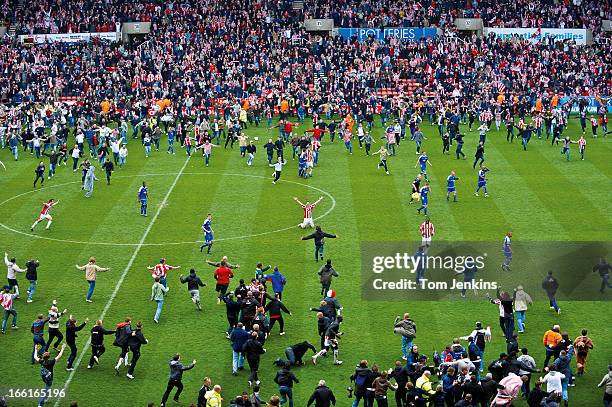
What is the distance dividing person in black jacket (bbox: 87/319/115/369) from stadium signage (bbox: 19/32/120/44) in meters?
52.9

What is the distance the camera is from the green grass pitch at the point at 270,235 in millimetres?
28625

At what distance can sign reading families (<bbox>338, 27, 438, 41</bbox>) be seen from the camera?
77938mm

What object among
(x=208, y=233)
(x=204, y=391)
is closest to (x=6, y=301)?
(x=204, y=391)

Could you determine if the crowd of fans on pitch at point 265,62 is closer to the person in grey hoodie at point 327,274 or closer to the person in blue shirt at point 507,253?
the person in blue shirt at point 507,253

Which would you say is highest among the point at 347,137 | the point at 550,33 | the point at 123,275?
the point at 550,33

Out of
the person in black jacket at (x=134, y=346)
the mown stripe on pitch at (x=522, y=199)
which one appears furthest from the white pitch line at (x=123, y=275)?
the mown stripe on pitch at (x=522, y=199)

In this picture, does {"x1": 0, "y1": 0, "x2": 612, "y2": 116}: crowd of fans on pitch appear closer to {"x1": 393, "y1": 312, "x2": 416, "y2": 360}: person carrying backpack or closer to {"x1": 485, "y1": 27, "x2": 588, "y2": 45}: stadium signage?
{"x1": 485, "y1": 27, "x2": 588, "y2": 45}: stadium signage

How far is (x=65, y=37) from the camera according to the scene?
78125mm

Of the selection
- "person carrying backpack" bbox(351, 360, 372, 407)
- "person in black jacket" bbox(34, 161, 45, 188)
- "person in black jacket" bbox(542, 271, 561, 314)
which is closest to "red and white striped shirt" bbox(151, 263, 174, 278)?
"person carrying backpack" bbox(351, 360, 372, 407)

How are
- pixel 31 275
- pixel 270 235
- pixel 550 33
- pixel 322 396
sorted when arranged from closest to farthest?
pixel 322 396 → pixel 31 275 → pixel 270 235 → pixel 550 33

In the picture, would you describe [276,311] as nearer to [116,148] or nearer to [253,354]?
[253,354]

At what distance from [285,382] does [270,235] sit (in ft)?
49.5

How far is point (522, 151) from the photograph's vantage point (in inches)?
2226

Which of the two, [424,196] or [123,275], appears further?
[424,196]
